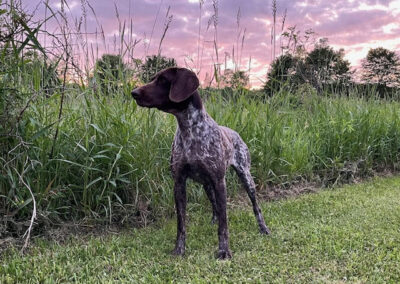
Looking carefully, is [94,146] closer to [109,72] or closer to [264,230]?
[109,72]

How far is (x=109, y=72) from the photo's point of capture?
3734mm

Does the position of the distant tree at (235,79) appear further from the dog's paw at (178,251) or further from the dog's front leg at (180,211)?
the dog's paw at (178,251)

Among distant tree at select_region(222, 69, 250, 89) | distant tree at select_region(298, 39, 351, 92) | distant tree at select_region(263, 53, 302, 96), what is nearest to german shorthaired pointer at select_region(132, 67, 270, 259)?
distant tree at select_region(222, 69, 250, 89)

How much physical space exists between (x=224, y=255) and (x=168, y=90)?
4.22 feet

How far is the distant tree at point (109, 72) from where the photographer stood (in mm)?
3762

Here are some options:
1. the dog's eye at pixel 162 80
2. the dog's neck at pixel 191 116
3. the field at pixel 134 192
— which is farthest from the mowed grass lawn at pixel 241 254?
the dog's eye at pixel 162 80

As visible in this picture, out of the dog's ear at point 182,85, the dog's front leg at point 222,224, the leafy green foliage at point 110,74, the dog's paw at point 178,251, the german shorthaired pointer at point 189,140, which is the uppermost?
the leafy green foliage at point 110,74

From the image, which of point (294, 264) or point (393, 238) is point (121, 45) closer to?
point (294, 264)

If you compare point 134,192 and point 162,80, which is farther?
point 134,192

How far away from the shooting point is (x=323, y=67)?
661 centimetres

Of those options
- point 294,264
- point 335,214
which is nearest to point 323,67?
point 335,214

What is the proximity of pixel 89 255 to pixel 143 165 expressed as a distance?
105cm

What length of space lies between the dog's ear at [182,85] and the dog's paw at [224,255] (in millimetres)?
1164

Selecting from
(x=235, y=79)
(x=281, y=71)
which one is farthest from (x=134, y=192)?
(x=281, y=71)
